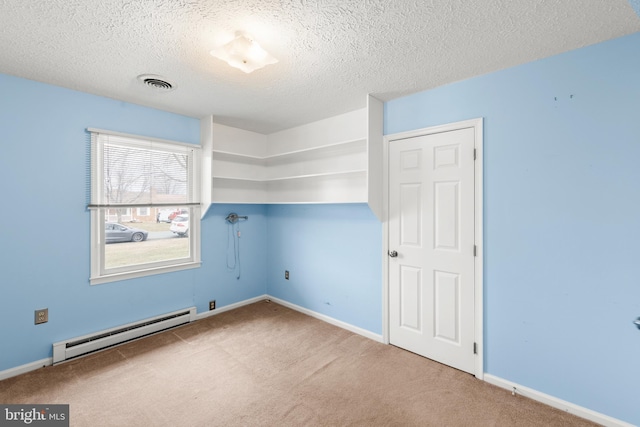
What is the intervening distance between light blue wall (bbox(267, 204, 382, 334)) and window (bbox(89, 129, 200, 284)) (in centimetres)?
116

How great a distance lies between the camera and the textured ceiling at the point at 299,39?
1532 millimetres

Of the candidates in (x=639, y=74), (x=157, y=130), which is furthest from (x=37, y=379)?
(x=639, y=74)

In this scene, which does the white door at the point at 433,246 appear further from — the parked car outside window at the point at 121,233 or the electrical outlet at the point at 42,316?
the electrical outlet at the point at 42,316

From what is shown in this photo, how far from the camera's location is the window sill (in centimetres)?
280

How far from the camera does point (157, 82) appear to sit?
2.45 metres

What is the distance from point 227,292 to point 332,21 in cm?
338

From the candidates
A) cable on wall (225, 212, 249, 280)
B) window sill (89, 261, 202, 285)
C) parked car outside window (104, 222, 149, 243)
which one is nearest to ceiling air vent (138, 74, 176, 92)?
parked car outside window (104, 222, 149, 243)

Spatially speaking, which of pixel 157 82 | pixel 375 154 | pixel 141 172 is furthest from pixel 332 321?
pixel 157 82

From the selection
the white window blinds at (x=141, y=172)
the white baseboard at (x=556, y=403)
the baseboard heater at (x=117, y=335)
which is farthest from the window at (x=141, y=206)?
the white baseboard at (x=556, y=403)

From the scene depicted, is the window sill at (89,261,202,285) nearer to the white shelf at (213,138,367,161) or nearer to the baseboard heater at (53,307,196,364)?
the baseboard heater at (53,307,196,364)

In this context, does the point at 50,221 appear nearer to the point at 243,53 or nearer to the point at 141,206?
the point at 141,206

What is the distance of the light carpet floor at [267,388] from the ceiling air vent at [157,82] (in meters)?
2.47

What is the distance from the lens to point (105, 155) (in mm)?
2832

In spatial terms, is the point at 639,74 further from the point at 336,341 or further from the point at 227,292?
the point at 227,292
